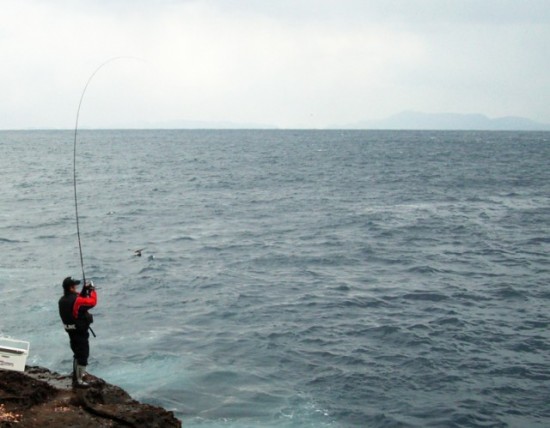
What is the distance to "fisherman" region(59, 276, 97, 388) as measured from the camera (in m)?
8.77

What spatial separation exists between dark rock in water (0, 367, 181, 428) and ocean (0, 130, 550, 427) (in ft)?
7.58

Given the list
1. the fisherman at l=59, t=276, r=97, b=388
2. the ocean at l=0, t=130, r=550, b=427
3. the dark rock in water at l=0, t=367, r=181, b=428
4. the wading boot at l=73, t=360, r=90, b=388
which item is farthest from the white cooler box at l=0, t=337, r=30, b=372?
the ocean at l=0, t=130, r=550, b=427

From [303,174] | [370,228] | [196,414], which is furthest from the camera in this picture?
[303,174]

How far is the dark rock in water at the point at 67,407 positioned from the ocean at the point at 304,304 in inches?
90.9

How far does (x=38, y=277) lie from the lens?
20.1 metres

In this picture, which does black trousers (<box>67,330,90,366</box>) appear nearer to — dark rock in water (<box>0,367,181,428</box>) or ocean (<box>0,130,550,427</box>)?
dark rock in water (<box>0,367,181,428</box>)

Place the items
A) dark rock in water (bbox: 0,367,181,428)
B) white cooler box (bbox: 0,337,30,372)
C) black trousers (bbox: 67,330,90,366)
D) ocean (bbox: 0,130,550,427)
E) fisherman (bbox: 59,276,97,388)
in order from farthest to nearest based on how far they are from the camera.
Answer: ocean (bbox: 0,130,550,427) < black trousers (bbox: 67,330,90,366) < fisherman (bbox: 59,276,97,388) < white cooler box (bbox: 0,337,30,372) < dark rock in water (bbox: 0,367,181,428)

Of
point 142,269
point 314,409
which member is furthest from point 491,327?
point 142,269

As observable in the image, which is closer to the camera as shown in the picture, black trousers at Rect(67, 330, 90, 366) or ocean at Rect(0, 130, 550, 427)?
black trousers at Rect(67, 330, 90, 366)

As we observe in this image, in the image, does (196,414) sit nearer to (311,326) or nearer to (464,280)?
(311,326)

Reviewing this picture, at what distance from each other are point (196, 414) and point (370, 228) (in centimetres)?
1923

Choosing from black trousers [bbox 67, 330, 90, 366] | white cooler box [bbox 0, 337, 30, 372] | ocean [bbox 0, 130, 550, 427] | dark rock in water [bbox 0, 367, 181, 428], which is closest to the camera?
dark rock in water [bbox 0, 367, 181, 428]

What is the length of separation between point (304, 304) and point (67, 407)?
10.2 m

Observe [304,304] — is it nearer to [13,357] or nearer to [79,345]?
[79,345]
